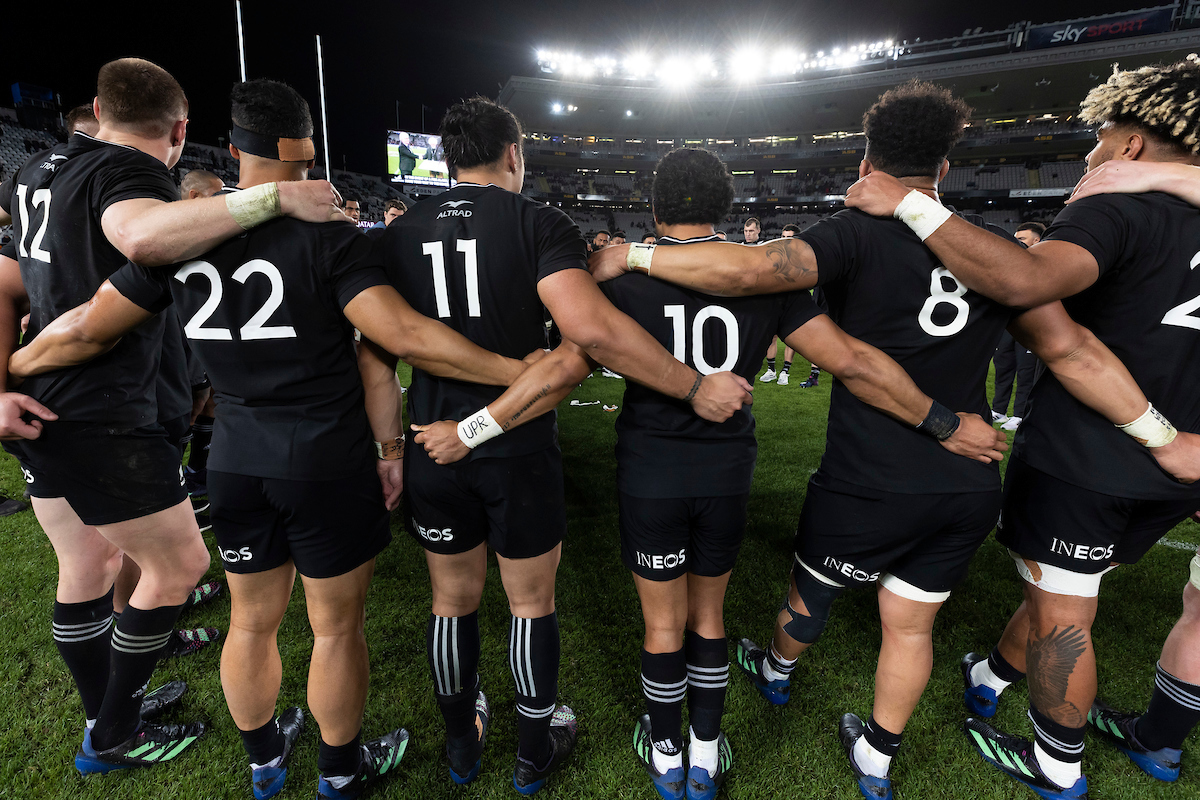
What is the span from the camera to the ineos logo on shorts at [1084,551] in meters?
1.92

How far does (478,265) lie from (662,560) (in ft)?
4.28

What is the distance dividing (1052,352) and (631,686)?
238cm

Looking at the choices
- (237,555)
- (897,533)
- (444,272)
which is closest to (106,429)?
(237,555)

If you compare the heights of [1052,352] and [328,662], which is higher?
[1052,352]

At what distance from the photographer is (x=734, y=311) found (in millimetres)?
1862

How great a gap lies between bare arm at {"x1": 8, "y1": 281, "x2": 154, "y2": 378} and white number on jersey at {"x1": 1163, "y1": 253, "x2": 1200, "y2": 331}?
141 inches

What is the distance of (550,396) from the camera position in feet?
5.82

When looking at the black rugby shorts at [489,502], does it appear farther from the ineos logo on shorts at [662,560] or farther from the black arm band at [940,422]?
the black arm band at [940,422]

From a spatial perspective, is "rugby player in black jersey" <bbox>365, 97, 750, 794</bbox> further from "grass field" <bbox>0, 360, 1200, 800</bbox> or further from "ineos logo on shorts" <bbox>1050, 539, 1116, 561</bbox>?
"ineos logo on shorts" <bbox>1050, 539, 1116, 561</bbox>

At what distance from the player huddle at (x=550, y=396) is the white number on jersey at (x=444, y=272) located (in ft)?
0.04

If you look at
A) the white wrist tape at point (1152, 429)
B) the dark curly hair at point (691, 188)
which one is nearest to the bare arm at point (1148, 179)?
the white wrist tape at point (1152, 429)

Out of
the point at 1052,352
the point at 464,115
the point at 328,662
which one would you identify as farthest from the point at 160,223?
the point at 1052,352

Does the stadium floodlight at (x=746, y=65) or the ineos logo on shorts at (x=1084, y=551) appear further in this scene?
the stadium floodlight at (x=746, y=65)

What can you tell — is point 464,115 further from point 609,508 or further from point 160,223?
point 609,508
